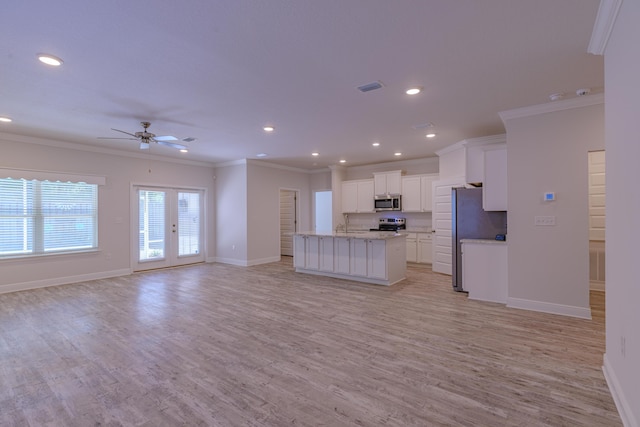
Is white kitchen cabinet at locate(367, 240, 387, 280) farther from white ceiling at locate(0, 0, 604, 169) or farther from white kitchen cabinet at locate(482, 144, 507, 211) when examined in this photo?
white ceiling at locate(0, 0, 604, 169)

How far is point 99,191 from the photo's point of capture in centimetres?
629

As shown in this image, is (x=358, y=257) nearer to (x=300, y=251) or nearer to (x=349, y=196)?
(x=300, y=251)

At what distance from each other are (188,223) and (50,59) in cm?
559

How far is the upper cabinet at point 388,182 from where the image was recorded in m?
7.96

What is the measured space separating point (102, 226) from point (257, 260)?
3.42m

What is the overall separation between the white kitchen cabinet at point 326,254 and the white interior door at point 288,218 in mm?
3291

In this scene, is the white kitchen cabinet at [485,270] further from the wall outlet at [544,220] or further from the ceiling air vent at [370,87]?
the ceiling air vent at [370,87]

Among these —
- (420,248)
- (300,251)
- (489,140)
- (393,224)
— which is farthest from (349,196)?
(489,140)

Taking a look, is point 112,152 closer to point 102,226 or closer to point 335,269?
point 102,226

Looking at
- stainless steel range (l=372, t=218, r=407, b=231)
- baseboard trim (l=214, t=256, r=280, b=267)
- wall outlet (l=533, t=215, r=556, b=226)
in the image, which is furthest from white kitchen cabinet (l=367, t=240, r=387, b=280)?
baseboard trim (l=214, t=256, r=280, b=267)

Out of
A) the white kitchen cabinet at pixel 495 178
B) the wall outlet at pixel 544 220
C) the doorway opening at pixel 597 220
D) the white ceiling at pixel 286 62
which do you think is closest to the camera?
the white ceiling at pixel 286 62

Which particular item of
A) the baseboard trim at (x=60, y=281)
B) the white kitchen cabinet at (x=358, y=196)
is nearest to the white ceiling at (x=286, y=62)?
the baseboard trim at (x=60, y=281)

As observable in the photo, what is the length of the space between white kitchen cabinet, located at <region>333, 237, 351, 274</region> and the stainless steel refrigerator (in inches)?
74.6

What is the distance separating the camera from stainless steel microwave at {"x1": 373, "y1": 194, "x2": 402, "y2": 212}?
7958mm
